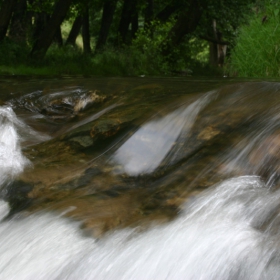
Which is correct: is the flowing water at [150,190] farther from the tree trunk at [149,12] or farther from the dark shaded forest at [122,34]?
the tree trunk at [149,12]

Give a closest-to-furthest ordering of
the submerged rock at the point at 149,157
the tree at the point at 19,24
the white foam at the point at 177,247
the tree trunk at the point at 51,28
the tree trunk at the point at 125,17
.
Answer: the white foam at the point at 177,247, the submerged rock at the point at 149,157, the tree trunk at the point at 51,28, the tree at the point at 19,24, the tree trunk at the point at 125,17

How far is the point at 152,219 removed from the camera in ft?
11.2

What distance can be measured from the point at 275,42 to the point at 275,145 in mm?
5430

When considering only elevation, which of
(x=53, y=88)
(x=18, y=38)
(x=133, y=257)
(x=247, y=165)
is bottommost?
(x=133, y=257)

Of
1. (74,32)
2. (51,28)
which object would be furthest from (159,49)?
(74,32)

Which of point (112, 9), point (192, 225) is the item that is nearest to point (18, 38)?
point (112, 9)

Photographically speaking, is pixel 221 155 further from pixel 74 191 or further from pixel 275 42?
pixel 275 42

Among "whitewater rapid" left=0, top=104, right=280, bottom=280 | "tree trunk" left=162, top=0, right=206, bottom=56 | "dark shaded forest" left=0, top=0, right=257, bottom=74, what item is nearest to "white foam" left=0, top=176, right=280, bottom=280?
"whitewater rapid" left=0, top=104, right=280, bottom=280

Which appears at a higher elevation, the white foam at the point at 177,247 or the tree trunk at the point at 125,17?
the tree trunk at the point at 125,17

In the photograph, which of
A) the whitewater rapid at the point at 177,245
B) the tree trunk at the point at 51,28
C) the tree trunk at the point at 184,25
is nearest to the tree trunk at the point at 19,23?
the tree trunk at the point at 51,28

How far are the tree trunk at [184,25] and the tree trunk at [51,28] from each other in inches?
128

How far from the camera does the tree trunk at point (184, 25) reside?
15.5 metres

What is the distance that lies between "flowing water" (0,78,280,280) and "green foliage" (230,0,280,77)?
11.2ft

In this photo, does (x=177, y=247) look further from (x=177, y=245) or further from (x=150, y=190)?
(x=150, y=190)
